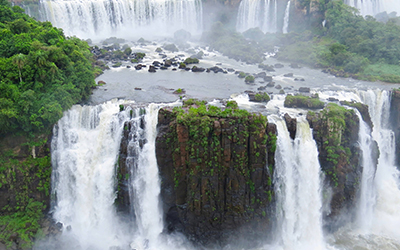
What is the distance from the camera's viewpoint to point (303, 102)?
25.7 m

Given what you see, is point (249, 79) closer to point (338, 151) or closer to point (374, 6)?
point (338, 151)

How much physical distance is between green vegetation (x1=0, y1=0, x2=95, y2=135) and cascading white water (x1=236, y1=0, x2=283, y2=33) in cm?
4687

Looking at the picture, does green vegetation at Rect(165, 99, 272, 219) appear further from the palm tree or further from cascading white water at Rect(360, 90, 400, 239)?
the palm tree

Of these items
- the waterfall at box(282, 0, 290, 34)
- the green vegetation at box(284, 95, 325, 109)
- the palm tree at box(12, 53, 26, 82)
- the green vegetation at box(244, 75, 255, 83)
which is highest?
the waterfall at box(282, 0, 290, 34)

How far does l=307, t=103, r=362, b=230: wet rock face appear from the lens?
21594 millimetres

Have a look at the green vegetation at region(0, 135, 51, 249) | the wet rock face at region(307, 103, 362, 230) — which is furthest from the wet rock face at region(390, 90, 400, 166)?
the green vegetation at region(0, 135, 51, 249)

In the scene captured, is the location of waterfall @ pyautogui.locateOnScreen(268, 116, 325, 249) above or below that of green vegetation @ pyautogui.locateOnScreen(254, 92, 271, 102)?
below

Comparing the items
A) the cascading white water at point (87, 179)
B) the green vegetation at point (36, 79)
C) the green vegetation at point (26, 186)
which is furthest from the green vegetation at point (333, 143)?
the green vegetation at point (26, 186)

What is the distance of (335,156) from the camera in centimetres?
2144

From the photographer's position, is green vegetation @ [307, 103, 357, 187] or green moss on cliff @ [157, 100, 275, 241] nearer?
green moss on cliff @ [157, 100, 275, 241]

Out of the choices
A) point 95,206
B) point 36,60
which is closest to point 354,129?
point 95,206

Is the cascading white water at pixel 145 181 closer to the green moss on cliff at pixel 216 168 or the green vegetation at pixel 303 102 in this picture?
the green moss on cliff at pixel 216 168

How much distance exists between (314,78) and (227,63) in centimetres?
1164

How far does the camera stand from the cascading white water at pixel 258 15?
64.5 m
